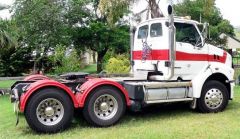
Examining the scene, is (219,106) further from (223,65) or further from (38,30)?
(38,30)

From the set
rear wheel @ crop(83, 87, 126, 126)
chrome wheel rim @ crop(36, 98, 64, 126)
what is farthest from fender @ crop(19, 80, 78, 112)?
rear wheel @ crop(83, 87, 126, 126)

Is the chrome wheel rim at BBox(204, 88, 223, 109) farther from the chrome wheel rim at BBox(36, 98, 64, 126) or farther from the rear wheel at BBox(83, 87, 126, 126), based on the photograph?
the chrome wheel rim at BBox(36, 98, 64, 126)

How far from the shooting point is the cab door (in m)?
10.1

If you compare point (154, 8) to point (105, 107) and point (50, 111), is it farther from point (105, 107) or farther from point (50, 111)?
point (50, 111)

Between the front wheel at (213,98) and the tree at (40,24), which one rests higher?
the tree at (40,24)

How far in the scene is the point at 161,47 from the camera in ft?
33.1

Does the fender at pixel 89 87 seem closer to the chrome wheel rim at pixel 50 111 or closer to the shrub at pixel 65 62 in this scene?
the chrome wheel rim at pixel 50 111

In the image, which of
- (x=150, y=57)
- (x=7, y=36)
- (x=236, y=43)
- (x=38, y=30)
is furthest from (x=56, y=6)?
(x=236, y=43)

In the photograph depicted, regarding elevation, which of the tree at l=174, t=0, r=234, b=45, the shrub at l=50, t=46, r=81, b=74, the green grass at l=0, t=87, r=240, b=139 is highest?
the tree at l=174, t=0, r=234, b=45

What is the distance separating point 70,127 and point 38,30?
2107 centimetres

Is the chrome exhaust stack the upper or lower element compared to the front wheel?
upper

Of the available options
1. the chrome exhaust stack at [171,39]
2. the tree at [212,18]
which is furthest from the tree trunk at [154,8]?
the tree at [212,18]

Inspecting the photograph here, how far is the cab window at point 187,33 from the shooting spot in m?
10.2

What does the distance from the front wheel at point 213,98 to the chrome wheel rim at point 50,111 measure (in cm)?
375
